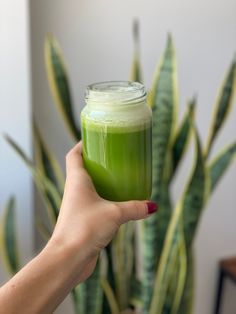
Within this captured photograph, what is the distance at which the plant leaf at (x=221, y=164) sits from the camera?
1.19 metres

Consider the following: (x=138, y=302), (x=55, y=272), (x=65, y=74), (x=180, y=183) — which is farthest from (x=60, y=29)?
(x=55, y=272)

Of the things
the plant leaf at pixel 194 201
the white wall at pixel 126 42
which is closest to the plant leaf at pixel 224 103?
the plant leaf at pixel 194 201

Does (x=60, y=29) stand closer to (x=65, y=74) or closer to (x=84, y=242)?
(x=65, y=74)

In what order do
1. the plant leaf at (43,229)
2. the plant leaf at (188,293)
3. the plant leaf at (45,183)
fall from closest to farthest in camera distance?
1. the plant leaf at (45,183)
2. the plant leaf at (188,293)
3. the plant leaf at (43,229)

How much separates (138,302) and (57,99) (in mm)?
556

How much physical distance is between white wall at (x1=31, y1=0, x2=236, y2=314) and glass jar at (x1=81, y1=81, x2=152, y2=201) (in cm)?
69

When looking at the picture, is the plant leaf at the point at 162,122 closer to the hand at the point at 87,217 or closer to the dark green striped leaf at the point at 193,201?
the dark green striped leaf at the point at 193,201

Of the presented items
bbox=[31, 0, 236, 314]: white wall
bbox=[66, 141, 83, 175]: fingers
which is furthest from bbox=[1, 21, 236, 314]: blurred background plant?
bbox=[66, 141, 83, 175]: fingers

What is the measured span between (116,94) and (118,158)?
8 cm

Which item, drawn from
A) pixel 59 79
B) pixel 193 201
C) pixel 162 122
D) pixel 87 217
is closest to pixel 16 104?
pixel 59 79

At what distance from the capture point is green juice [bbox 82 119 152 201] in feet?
1.95

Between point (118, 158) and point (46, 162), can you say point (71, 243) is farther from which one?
point (46, 162)

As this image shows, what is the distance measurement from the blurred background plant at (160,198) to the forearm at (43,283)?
532 millimetres

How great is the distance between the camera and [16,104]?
1148 millimetres
